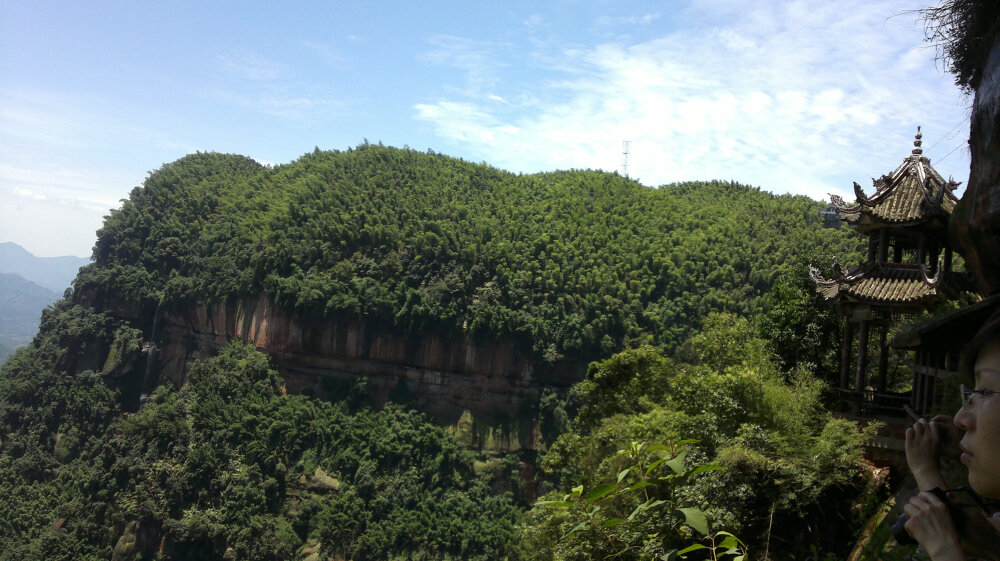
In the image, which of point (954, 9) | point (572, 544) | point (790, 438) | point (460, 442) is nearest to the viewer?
point (954, 9)

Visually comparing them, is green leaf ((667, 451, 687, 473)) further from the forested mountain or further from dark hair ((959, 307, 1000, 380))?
the forested mountain

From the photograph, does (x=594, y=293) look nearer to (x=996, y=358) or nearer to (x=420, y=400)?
(x=420, y=400)

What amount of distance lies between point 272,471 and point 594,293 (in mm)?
23822

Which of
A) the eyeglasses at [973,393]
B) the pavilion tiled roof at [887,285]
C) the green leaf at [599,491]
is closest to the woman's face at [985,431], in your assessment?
the eyeglasses at [973,393]

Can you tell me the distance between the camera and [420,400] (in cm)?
4519

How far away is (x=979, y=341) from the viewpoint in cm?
208

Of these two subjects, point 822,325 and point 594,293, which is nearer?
point 822,325

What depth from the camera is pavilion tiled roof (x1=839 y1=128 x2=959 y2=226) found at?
477 inches

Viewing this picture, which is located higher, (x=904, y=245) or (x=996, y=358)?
(x=904, y=245)

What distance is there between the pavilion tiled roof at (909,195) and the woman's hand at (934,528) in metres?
11.8

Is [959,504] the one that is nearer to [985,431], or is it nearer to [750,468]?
[985,431]

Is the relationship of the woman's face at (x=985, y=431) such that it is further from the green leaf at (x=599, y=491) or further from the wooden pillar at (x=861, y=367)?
the wooden pillar at (x=861, y=367)

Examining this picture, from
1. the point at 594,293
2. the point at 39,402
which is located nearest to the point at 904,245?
the point at 594,293

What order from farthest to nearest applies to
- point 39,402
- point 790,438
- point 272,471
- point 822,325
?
point 39,402 → point 272,471 → point 822,325 → point 790,438
